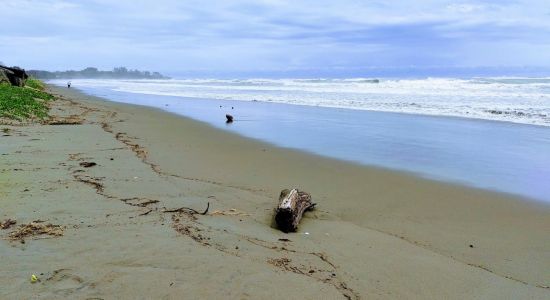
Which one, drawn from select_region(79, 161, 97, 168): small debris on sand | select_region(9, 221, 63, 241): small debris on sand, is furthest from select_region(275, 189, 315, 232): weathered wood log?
select_region(79, 161, 97, 168): small debris on sand

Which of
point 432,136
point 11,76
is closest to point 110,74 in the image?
point 11,76

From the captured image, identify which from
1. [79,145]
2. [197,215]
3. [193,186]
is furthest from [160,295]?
[79,145]

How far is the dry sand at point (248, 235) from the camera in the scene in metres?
3.62

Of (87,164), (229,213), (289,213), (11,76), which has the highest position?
(11,76)

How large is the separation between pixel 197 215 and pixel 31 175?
9.19 feet

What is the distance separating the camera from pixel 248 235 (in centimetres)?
477

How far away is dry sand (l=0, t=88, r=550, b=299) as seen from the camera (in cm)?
362

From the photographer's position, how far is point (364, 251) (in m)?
4.60

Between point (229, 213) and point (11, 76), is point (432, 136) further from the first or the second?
point (11, 76)

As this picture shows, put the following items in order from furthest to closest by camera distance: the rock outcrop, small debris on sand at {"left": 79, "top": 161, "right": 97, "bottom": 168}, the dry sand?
the rock outcrop → small debris on sand at {"left": 79, "top": 161, "right": 97, "bottom": 168} → the dry sand

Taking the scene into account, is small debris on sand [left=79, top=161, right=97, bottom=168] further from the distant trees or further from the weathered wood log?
the distant trees

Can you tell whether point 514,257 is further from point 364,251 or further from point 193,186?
point 193,186

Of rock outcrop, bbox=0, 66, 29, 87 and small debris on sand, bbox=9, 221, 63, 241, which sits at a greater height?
rock outcrop, bbox=0, 66, 29, 87

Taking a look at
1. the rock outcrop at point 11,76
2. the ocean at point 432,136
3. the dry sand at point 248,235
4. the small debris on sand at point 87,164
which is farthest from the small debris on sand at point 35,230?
the rock outcrop at point 11,76
